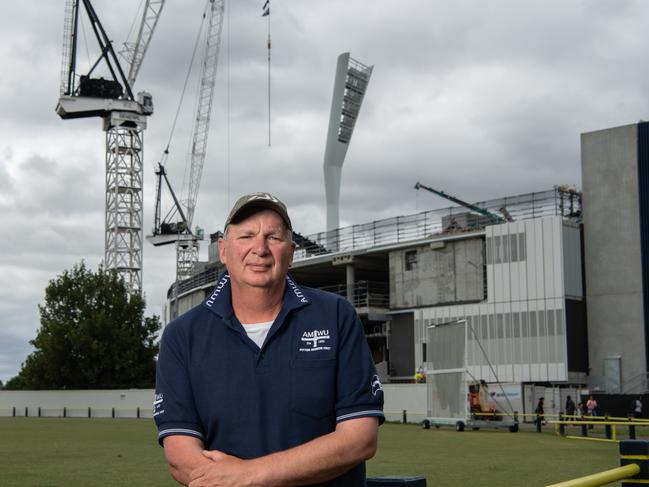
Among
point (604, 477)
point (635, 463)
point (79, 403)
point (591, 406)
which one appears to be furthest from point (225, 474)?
point (79, 403)

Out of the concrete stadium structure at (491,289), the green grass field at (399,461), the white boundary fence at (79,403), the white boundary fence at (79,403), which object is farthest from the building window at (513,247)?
the green grass field at (399,461)

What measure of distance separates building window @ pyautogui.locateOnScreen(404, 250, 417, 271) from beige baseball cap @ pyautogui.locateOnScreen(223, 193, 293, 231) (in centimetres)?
7030

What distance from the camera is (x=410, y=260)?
74750mm

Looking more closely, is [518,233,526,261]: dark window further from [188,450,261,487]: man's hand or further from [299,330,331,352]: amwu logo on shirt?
[188,450,261,487]: man's hand

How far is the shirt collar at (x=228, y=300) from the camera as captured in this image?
411 cm

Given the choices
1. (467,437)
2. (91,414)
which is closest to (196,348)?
(467,437)

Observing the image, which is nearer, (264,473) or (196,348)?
(264,473)

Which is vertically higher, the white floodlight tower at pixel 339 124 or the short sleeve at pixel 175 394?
the white floodlight tower at pixel 339 124

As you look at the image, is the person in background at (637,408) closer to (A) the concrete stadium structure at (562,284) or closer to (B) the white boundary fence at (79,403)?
(A) the concrete stadium structure at (562,284)

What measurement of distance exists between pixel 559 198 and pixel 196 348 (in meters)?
67.0

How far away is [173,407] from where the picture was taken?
13.2 ft

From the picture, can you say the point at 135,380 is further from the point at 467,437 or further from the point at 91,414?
the point at 467,437

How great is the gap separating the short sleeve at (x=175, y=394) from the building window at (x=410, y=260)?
7035cm

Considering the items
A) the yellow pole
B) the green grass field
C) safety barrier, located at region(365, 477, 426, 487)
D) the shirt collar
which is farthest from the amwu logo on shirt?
the green grass field
